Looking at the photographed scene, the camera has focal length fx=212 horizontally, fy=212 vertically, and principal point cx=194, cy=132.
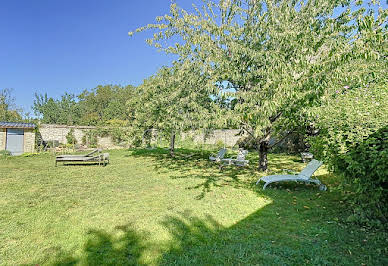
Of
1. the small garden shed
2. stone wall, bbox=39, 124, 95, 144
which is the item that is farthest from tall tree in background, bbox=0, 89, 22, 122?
the small garden shed

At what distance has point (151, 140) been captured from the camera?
16109 millimetres

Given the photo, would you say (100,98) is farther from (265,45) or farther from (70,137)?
(265,45)

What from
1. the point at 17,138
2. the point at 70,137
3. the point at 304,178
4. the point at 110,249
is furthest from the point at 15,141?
the point at 304,178

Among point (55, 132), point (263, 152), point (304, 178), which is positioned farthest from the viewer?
point (55, 132)

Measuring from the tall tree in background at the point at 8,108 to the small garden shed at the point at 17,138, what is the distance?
9427 mm

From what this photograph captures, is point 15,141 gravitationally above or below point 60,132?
below

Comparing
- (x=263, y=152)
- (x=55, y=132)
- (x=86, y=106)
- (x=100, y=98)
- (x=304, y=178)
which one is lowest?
(x=304, y=178)

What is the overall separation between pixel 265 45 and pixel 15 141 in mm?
17521

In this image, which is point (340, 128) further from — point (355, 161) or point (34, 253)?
point (34, 253)

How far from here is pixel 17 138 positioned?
1514 cm

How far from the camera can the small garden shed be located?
14.7m

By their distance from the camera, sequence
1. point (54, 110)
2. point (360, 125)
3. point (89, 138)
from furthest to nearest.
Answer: point (54, 110) < point (89, 138) < point (360, 125)

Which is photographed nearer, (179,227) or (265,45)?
(179,227)

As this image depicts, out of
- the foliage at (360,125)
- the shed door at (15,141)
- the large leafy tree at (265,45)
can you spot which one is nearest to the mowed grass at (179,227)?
the foliage at (360,125)
